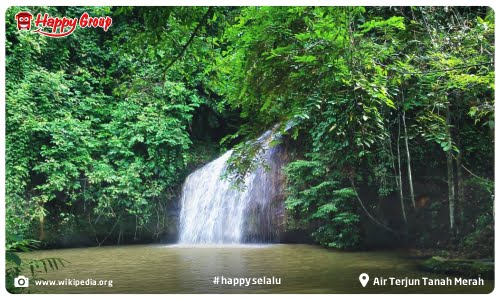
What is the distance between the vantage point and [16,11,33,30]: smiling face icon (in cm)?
322

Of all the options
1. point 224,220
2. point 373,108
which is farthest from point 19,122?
point 373,108

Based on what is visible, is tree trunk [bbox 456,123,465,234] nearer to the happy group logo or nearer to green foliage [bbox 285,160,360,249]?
green foliage [bbox 285,160,360,249]

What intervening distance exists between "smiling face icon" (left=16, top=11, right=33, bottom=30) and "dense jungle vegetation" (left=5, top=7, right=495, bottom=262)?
1.13 feet

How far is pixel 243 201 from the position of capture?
25.1 feet

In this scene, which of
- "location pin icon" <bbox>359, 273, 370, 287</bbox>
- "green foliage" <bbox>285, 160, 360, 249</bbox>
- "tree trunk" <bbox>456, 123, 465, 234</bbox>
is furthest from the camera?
"green foliage" <bbox>285, 160, 360, 249</bbox>

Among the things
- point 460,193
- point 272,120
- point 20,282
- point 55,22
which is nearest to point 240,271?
point 272,120

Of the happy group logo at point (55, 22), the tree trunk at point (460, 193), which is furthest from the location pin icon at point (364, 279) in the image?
the tree trunk at point (460, 193)

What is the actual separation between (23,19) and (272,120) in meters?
2.07

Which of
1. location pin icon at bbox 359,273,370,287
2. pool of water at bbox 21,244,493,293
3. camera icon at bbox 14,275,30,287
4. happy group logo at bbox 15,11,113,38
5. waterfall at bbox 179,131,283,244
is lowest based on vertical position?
pool of water at bbox 21,244,493,293

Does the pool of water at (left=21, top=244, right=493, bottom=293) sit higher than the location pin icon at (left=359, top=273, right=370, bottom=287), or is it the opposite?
the location pin icon at (left=359, top=273, right=370, bottom=287)

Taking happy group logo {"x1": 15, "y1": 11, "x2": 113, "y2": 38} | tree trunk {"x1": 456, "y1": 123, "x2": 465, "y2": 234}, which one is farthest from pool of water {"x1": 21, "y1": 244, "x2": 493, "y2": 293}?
happy group logo {"x1": 15, "y1": 11, "x2": 113, "y2": 38}

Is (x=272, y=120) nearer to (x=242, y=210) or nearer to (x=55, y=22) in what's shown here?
(x=55, y=22)

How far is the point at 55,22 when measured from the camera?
127 inches

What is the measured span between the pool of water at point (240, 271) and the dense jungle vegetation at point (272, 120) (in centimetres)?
68
